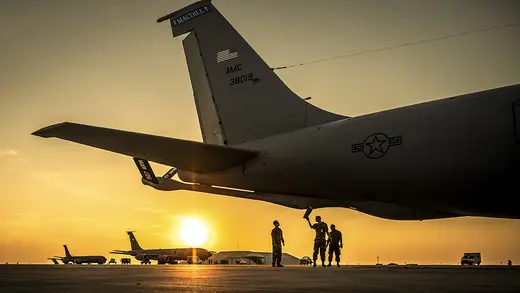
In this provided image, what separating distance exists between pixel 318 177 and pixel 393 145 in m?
1.60

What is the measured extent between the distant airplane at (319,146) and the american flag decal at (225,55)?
3cm

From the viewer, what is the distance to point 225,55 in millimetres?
13273

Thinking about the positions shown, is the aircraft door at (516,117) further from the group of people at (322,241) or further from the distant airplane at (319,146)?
the group of people at (322,241)

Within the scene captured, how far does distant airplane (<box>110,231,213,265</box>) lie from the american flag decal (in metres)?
60.4

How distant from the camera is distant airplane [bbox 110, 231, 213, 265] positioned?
71.9 metres

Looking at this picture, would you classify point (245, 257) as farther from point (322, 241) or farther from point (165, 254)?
point (322, 241)

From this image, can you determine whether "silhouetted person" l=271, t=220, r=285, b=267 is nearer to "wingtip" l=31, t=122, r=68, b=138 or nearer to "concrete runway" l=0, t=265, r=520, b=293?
"concrete runway" l=0, t=265, r=520, b=293

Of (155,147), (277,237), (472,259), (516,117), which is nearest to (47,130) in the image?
(155,147)

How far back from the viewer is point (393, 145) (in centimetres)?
965

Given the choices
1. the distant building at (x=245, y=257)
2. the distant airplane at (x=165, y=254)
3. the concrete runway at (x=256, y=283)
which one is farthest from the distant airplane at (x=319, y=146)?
the distant building at (x=245, y=257)

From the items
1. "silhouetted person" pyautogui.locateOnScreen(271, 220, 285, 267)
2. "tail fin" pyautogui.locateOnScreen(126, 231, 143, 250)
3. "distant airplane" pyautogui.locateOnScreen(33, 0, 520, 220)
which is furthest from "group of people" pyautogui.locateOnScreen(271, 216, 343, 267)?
"tail fin" pyautogui.locateOnScreen(126, 231, 143, 250)

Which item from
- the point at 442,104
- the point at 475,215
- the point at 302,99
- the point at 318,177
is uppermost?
the point at 302,99

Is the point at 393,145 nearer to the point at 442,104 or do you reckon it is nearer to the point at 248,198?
the point at 442,104

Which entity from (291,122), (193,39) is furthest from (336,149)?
(193,39)
